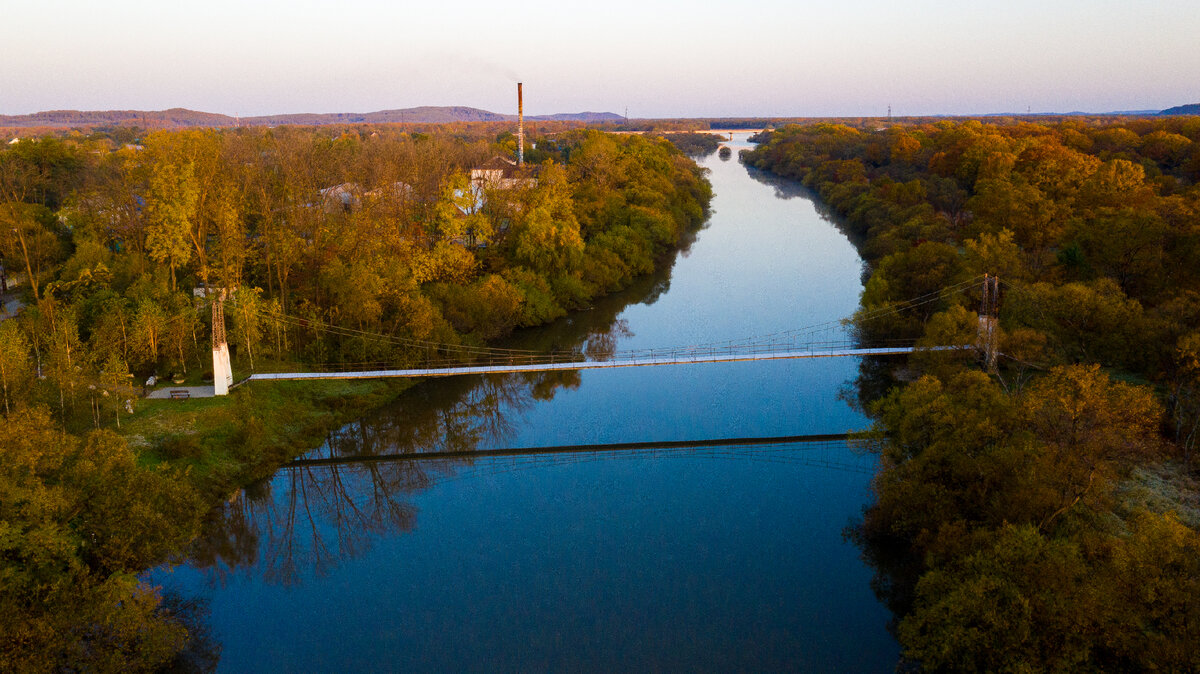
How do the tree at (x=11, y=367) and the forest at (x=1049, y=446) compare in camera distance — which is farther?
the tree at (x=11, y=367)

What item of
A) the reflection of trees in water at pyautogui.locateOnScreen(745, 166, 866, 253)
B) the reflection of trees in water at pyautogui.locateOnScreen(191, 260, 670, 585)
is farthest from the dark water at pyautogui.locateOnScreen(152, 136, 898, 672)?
the reflection of trees in water at pyautogui.locateOnScreen(745, 166, 866, 253)

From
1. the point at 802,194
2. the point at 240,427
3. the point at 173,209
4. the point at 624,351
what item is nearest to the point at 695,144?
the point at 802,194

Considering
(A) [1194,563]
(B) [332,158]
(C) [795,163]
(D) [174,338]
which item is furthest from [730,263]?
(C) [795,163]

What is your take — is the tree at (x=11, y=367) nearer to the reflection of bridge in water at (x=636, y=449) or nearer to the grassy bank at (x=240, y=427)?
the grassy bank at (x=240, y=427)

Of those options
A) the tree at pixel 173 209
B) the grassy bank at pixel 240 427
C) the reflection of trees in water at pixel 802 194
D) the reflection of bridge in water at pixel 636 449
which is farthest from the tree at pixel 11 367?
the reflection of trees in water at pixel 802 194

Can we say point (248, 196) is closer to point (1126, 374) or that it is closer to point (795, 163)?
point (1126, 374)

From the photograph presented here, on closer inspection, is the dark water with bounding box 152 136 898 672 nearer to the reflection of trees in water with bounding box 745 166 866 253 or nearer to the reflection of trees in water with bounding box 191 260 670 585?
the reflection of trees in water with bounding box 191 260 670 585

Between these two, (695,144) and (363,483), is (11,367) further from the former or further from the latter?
(695,144)
